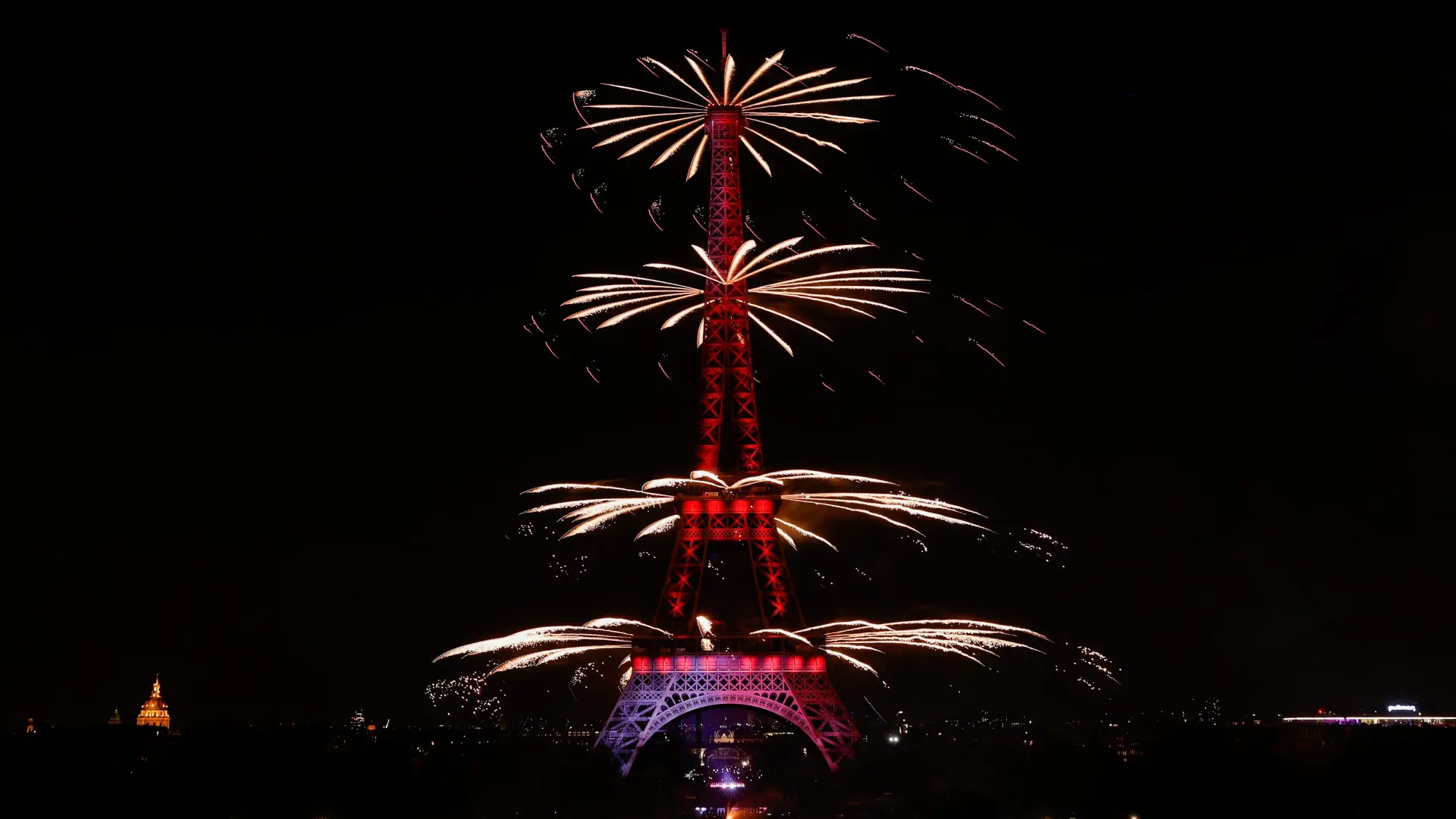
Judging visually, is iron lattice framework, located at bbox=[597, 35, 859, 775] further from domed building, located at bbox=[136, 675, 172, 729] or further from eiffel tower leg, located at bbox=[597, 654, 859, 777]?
domed building, located at bbox=[136, 675, 172, 729]

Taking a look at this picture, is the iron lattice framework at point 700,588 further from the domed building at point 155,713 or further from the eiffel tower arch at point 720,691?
the domed building at point 155,713

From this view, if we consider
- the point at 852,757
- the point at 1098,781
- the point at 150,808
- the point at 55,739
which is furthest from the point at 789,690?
the point at 55,739

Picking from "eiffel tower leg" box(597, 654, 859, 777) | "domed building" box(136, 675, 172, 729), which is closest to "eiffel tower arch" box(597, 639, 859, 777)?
"eiffel tower leg" box(597, 654, 859, 777)

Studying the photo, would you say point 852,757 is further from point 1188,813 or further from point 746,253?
point 746,253

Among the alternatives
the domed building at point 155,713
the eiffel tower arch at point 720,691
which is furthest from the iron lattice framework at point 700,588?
the domed building at point 155,713

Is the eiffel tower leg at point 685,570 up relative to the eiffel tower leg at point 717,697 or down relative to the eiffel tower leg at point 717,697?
up

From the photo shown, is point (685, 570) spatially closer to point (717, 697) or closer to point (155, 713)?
point (717, 697)

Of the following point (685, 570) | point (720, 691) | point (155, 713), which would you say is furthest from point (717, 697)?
point (155, 713)
